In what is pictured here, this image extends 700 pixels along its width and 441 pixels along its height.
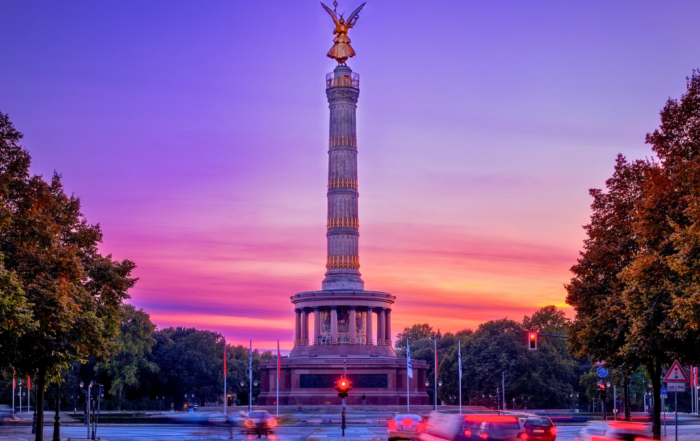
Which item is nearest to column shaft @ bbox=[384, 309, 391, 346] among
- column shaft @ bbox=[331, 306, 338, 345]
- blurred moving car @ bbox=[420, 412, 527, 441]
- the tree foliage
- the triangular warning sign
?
column shaft @ bbox=[331, 306, 338, 345]

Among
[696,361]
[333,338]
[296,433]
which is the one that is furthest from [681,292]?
[333,338]

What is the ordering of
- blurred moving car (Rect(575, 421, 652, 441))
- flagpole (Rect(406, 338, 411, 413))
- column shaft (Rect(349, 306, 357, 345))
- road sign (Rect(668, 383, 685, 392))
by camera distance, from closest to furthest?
blurred moving car (Rect(575, 421, 652, 441)), road sign (Rect(668, 383, 685, 392)), flagpole (Rect(406, 338, 411, 413)), column shaft (Rect(349, 306, 357, 345))

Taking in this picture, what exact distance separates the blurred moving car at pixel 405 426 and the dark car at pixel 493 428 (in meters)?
11.6

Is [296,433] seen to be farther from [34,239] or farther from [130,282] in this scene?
[34,239]

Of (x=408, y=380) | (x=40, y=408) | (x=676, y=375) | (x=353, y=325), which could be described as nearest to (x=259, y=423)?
(x=40, y=408)

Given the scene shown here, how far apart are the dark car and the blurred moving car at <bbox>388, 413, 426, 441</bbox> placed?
11.6m

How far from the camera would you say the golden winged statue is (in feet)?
335

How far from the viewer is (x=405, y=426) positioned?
119ft

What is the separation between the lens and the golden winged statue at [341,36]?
102000 millimetres

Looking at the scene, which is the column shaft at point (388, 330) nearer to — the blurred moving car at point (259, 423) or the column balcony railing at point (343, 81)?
the column balcony railing at point (343, 81)

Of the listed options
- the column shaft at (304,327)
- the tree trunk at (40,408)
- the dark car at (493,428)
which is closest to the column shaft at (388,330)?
the column shaft at (304,327)

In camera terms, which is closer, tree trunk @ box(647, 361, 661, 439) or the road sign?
the road sign

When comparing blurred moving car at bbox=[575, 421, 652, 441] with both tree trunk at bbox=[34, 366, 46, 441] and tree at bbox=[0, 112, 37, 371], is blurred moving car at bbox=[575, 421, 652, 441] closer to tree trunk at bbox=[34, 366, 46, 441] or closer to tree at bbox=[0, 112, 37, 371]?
tree at bbox=[0, 112, 37, 371]

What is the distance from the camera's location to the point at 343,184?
94688 millimetres
